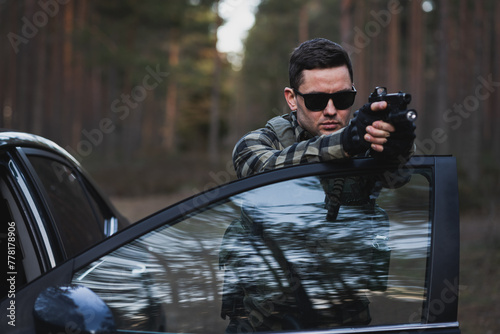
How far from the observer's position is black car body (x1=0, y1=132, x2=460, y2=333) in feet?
5.60

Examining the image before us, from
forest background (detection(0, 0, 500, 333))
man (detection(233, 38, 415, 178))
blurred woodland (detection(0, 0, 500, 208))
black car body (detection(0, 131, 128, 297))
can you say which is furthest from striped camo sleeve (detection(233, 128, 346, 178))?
blurred woodland (detection(0, 0, 500, 208))

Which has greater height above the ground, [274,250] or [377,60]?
[377,60]

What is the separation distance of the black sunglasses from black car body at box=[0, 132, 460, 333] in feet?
1.55

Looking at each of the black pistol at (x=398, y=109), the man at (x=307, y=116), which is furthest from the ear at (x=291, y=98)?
the black pistol at (x=398, y=109)

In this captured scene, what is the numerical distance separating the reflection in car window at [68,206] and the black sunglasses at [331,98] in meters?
1.53

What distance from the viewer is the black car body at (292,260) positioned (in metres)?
1.71

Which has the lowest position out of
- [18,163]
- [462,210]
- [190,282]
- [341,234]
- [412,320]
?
[462,210]

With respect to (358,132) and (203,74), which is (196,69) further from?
(358,132)

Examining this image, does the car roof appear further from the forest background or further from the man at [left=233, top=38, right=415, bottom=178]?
the forest background

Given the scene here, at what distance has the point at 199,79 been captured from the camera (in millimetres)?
32562

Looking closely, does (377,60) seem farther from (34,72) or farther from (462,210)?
(34,72)

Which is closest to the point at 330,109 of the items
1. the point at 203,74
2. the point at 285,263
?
the point at 285,263

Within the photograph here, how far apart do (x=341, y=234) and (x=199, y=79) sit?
3152cm

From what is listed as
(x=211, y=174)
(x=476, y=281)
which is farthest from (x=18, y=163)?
(x=211, y=174)
